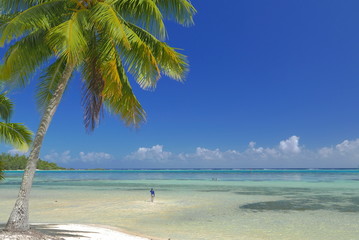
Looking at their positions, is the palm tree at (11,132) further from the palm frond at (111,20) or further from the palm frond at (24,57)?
the palm frond at (111,20)

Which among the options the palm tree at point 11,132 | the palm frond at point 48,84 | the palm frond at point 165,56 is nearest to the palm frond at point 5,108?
the palm tree at point 11,132

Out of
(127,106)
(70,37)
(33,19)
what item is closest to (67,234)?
(127,106)

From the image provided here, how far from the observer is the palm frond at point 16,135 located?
45.0ft

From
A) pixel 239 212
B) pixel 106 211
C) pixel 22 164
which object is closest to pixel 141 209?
pixel 106 211

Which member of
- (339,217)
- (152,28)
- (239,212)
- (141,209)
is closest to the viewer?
(152,28)

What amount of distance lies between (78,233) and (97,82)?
4963 mm

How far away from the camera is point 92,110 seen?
39.2 feet

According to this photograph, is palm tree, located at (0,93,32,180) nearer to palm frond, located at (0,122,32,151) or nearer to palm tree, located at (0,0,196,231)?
palm frond, located at (0,122,32,151)

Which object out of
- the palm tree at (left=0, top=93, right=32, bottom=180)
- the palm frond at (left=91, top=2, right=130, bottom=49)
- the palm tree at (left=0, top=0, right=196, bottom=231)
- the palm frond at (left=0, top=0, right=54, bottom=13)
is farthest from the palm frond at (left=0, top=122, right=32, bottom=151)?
the palm frond at (left=91, top=2, right=130, bottom=49)

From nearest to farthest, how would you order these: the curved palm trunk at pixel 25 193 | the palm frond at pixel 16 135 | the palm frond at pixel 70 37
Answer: the palm frond at pixel 70 37
the curved palm trunk at pixel 25 193
the palm frond at pixel 16 135

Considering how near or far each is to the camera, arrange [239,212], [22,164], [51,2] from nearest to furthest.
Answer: [51,2] < [239,212] < [22,164]

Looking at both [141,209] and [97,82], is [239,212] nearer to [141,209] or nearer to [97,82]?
[141,209]

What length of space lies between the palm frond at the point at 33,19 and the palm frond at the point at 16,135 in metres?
4.77

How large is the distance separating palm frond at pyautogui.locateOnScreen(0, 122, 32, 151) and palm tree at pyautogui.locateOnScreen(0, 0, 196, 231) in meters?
2.76
